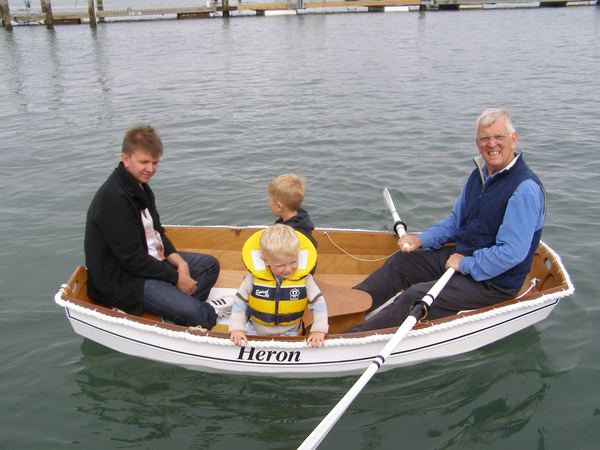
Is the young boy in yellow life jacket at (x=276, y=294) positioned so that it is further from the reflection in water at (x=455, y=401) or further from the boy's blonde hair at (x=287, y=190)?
the reflection in water at (x=455, y=401)

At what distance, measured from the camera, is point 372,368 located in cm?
418

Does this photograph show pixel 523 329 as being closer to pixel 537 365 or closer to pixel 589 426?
pixel 537 365

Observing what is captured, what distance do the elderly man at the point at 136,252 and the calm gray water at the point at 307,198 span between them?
637 millimetres

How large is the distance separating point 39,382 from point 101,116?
11365mm

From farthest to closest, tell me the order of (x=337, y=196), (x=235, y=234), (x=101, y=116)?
1. (x=101, y=116)
2. (x=337, y=196)
3. (x=235, y=234)

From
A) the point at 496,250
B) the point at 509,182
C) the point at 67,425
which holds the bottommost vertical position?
the point at 67,425

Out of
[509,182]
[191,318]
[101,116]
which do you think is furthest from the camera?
[101,116]

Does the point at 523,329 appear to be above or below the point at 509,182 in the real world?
below

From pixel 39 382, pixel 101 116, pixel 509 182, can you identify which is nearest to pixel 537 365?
pixel 509 182

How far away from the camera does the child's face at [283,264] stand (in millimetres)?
4266

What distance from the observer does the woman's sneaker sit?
5.64 metres

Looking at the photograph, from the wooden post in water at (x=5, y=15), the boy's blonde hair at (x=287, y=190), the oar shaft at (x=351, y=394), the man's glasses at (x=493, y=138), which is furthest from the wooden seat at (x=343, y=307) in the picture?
the wooden post in water at (x=5, y=15)

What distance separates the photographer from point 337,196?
9.34 metres

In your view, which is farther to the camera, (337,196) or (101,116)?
(101,116)
